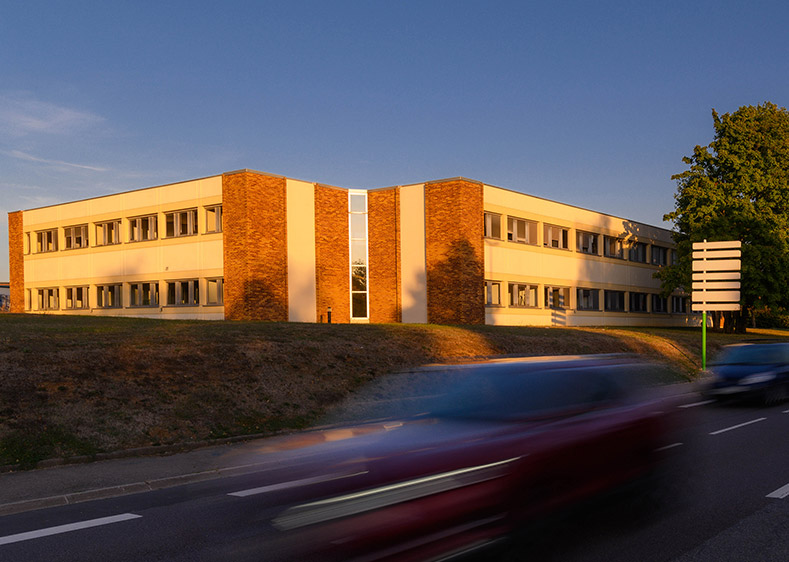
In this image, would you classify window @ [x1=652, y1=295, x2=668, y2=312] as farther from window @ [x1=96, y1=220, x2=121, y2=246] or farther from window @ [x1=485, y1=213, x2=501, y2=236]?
window @ [x1=96, y1=220, x2=121, y2=246]

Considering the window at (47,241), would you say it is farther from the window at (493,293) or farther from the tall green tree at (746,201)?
the tall green tree at (746,201)

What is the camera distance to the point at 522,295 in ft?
141

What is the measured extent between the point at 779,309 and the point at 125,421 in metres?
44.1

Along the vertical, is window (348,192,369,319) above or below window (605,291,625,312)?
above

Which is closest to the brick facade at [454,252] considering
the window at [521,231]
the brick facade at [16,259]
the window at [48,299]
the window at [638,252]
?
the window at [521,231]

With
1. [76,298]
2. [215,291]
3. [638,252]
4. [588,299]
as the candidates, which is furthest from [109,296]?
[638,252]

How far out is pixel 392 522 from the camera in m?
4.80

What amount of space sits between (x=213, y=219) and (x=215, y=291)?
12.7 feet

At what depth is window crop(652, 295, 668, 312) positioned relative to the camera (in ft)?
188

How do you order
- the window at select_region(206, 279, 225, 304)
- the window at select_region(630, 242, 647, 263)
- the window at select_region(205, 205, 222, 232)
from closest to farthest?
the window at select_region(206, 279, 225, 304), the window at select_region(205, 205, 222, 232), the window at select_region(630, 242, 647, 263)

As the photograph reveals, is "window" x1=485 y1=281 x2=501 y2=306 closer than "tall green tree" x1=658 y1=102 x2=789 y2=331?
Yes

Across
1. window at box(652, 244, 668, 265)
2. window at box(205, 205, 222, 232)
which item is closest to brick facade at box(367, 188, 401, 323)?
window at box(205, 205, 222, 232)

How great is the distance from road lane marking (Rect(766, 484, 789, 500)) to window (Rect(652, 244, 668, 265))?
52.1 metres

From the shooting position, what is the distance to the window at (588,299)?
158 feet
